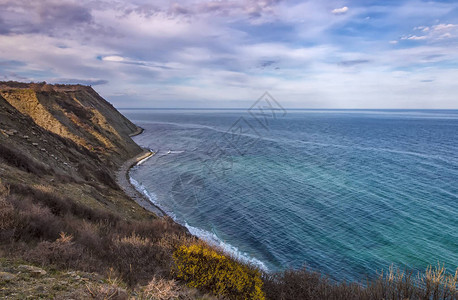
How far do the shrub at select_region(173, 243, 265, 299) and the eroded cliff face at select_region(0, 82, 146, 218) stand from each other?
1148cm

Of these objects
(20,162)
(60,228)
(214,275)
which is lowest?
(214,275)

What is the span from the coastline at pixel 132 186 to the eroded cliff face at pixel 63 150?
1244mm

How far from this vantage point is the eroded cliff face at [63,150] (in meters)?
19.7

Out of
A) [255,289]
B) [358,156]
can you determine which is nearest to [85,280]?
[255,289]

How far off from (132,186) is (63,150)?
31.0 ft

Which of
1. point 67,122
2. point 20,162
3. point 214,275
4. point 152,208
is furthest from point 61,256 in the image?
point 67,122

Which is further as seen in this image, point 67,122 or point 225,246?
point 67,122

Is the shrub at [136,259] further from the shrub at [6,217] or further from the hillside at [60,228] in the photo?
the shrub at [6,217]

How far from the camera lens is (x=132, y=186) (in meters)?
36.8

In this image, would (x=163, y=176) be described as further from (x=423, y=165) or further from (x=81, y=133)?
(x=423, y=165)

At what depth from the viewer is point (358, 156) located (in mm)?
57125

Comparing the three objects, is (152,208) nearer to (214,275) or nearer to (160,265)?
(160,265)

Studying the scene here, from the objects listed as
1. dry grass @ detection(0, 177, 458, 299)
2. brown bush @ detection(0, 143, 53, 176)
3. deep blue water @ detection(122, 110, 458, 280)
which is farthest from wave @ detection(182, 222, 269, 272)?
brown bush @ detection(0, 143, 53, 176)

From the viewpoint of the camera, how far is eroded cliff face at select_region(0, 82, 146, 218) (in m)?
19.7
